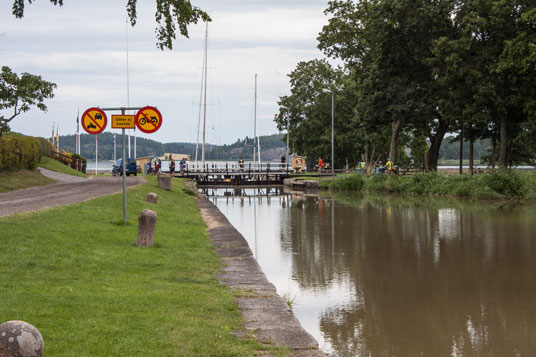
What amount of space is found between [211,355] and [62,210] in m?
11.3

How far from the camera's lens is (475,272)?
13.5 m

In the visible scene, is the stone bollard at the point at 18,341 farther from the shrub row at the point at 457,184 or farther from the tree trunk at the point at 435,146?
the tree trunk at the point at 435,146

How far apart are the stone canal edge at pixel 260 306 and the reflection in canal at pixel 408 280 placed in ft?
2.04

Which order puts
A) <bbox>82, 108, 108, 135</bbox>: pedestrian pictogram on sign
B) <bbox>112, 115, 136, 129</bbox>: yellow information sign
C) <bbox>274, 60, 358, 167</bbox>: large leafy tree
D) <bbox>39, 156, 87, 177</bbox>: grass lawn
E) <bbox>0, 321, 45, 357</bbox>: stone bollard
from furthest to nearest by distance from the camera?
1. <bbox>274, 60, 358, 167</bbox>: large leafy tree
2. <bbox>39, 156, 87, 177</bbox>: grass lawn
3. <bbox>82, 108, 108, 135</bbox>: pedestrian pictogram on sign
4. <bbox>112, 115, 136, 129</bbox>: yellow information sign
5. <bbox>0, 321, 45, 357</bbox>: stone bollard

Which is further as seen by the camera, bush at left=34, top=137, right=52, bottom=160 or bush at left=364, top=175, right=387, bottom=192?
bush at left=364, top=175, right=387, bottom=192

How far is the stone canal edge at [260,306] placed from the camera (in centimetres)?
725

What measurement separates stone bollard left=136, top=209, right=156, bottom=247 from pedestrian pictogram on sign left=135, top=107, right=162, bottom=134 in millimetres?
4136

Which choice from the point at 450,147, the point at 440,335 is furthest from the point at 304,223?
the point at 450,147

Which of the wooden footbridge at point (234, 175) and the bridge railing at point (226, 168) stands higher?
the bridge railing at point (226, 168)

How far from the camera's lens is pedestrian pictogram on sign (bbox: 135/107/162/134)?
16.8 meters

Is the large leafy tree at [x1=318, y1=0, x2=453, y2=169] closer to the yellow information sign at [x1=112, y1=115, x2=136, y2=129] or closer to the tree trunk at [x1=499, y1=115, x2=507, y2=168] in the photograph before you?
the tree trunk at [x1=499, y1=115, x2=507, y2=168]

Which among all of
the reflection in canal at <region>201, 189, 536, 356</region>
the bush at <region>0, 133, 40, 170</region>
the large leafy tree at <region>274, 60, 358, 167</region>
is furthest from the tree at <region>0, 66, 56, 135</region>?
the large leafy tree at <region>274, 60, 358, 167</region>

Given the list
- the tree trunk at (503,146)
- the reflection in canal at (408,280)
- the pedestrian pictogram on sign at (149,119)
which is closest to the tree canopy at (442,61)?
the tree trunk at (503,146)

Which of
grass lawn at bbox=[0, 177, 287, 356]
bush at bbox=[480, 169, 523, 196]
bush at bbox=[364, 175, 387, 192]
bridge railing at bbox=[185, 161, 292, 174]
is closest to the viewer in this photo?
grass lawn at bbox=[0, 177, 287, 356]
